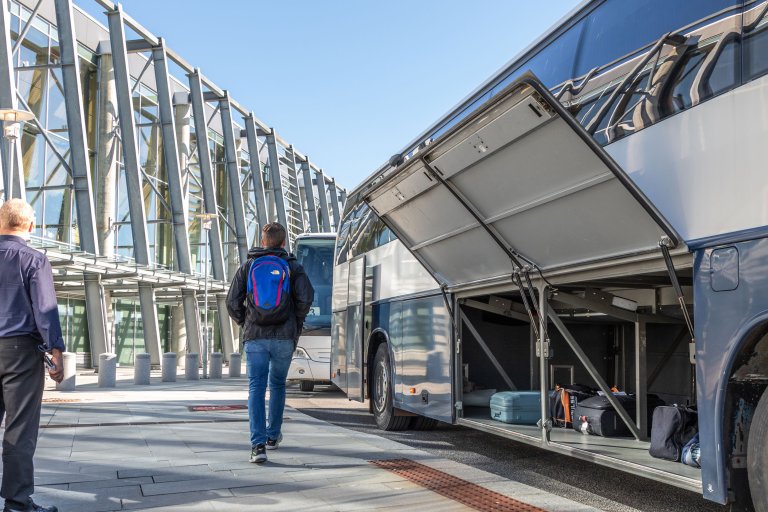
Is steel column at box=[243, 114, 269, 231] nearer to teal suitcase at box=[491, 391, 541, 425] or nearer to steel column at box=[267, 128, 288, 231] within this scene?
steel column at box=[267, 128, 288, 231]

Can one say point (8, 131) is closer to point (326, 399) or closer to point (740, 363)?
point (326, 399)

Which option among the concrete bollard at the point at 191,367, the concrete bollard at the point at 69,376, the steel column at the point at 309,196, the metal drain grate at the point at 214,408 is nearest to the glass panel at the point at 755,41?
the metal drain grate at the point at 214,408

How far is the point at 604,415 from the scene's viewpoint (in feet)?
18.5

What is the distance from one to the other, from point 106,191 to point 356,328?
19.1 metres

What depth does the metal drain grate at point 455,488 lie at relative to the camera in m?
4.83

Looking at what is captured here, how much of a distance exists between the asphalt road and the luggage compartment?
401mm

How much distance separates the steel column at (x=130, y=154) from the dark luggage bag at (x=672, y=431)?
21929 mm

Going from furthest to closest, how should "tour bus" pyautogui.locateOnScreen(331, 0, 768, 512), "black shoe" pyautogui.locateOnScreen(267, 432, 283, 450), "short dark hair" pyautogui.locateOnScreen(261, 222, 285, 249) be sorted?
"black shoe" pyautogui.locateOnScreen(267, 432, 283, 450) < "short dark hair" pyautogui.locateOnScreen(261, 222, 285, 249) < "tour bus" pyautogui.locateOnScreen(331, 0, 768, 512)

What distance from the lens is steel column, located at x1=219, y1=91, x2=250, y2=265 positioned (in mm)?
33344

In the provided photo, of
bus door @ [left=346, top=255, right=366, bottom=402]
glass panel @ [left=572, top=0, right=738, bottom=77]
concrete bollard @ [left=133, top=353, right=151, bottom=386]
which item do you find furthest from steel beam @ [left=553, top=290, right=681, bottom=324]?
concrete bollard @ [left=133, top=353, right=151, bottom=386]

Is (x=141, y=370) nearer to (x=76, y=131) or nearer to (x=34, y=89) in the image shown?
(x=76, y=131)

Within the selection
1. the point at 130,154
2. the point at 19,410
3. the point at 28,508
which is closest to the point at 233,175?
the point at 130,154

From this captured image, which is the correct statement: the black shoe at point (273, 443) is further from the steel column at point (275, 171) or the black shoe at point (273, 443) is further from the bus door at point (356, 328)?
the steel column at point (275, 171)

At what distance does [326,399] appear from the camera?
14.6m
